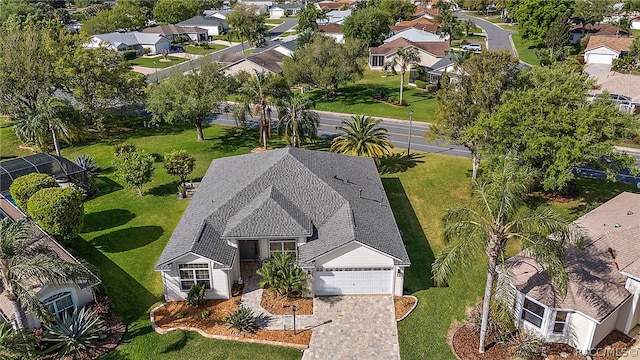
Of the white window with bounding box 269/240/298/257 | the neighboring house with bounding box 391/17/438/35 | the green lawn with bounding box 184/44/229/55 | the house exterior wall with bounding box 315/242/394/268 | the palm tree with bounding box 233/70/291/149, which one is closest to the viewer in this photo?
the house exterior wall with bounding box 315/242/394/268

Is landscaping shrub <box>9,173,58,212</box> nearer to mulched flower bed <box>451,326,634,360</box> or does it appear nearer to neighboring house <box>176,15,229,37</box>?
mulched flower bed <box>451,326,634,360</box>

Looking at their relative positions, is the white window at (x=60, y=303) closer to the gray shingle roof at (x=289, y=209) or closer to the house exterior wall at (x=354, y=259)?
the gray shingle roof at (x=289, y=209)

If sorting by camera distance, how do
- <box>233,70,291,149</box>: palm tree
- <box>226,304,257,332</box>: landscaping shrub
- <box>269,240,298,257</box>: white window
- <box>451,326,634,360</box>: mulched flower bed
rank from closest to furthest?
<box>451,326,634,360</box>: mulched flower bed < <box>226,304,257,332</box>: landscaping shrub < <box>269,240,298,257</box>: white window < <box>233,70,291,149</box>: palm tree

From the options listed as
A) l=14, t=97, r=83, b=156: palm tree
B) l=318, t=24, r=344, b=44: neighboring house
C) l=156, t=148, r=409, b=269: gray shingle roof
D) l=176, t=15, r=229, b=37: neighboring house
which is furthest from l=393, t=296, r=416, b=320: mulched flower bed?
l=176, t=15, r=229, b=37: neighboring house

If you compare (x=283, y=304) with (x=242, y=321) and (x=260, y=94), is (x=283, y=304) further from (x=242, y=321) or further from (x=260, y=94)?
(x=260, y=94)

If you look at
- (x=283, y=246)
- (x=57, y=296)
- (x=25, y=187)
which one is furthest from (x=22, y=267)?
(x=25, y=187)
